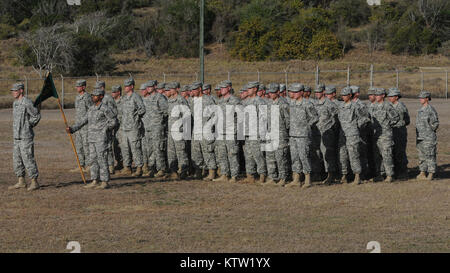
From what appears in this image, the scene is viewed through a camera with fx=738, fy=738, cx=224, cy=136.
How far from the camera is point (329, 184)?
1452 centimetres

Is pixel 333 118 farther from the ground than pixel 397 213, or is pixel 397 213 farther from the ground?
pixel 333 118

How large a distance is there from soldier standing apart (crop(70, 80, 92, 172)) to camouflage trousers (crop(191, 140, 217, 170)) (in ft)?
8.05

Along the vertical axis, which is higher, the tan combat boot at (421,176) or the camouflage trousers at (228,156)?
the camouflage trousers at (228,156)

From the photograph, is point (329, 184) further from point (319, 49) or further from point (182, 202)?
point (319, 49)

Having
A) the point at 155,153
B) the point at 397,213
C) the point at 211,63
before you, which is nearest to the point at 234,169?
the point at 155,153

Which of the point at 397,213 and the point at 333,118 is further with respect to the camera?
the point at 333,118

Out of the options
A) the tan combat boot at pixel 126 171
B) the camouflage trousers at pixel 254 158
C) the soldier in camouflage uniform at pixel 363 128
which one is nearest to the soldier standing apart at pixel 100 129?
the tan combat boot at pixel 126 171

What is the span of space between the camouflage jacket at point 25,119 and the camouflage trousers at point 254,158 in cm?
406

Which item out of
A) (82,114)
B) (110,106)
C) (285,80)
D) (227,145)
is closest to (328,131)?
(227,145)

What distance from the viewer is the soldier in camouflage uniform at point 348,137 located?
14.4m

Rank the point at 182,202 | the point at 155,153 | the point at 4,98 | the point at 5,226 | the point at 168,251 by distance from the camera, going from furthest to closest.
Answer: the point at 4,98, the point at 155,153, the point at 182,202, the point at 5,226, the point at 168,251

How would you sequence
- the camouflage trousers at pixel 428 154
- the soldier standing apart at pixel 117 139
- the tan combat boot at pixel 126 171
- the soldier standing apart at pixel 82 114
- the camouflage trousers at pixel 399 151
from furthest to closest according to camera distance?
the soldier standing apart at pixel 117 139, the tan combat boot at pixel 126 171, the soldier standing apart at pixel 82 114, the camouflage trousers at pixel 399 151, the camouflage trousers at pixel 428 154

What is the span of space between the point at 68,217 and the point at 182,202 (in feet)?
7.07

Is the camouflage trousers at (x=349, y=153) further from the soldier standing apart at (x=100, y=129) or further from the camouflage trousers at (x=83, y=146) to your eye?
the camouflage trousers at (x=83, y=146)
